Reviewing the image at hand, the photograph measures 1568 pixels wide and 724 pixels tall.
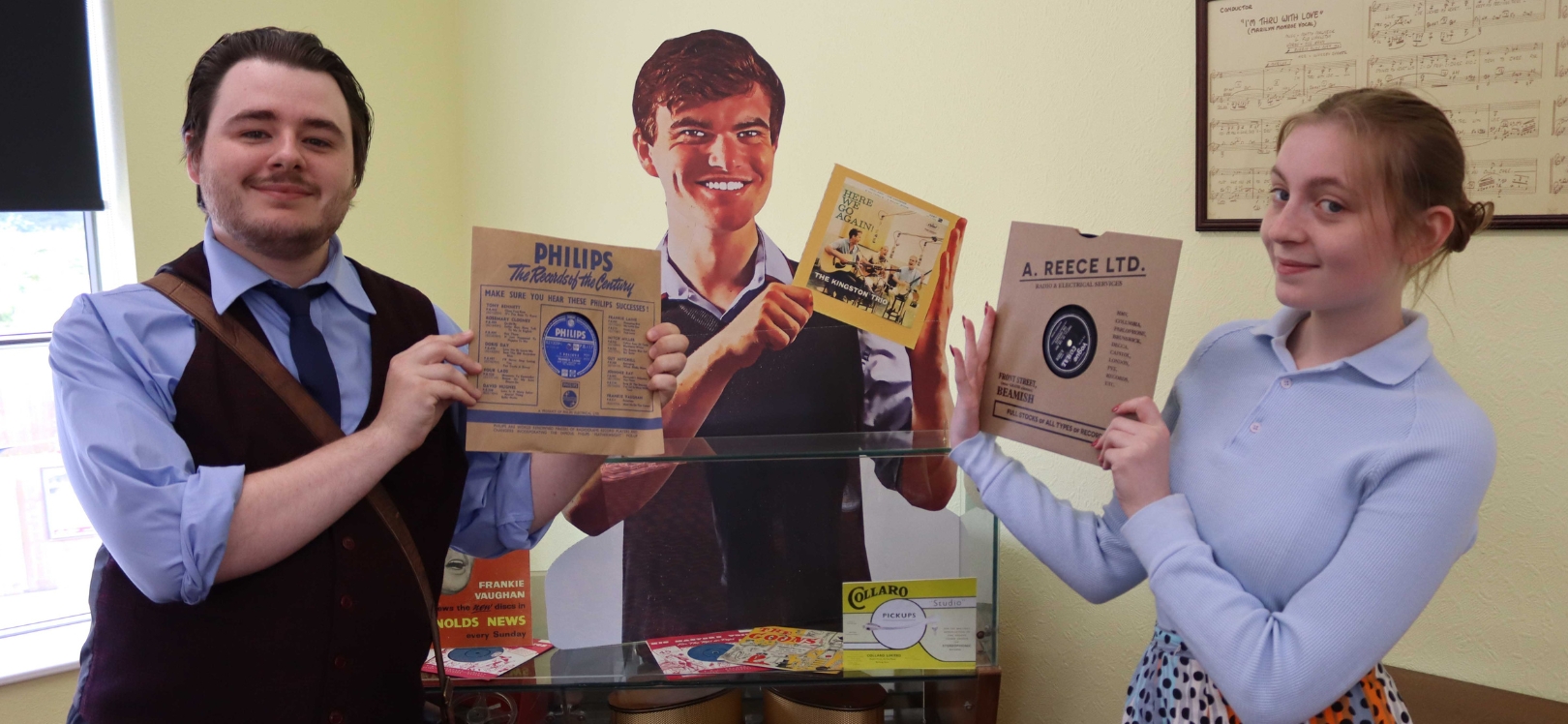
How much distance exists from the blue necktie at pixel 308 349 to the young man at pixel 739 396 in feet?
1.60

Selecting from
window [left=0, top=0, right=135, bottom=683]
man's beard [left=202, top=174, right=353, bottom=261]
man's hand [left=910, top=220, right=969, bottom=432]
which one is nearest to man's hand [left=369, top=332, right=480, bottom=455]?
man's beard [left=202, top=174, right=353, bottom=261]

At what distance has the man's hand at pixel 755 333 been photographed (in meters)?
2.02

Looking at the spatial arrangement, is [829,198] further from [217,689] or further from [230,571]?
[217,689]

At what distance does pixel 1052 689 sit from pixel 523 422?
4.82 ft

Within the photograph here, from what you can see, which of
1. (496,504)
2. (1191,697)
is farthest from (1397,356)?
(496,504)

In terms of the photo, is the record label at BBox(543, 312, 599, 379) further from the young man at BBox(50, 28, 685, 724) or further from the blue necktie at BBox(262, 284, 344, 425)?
the blue necktie at BBox(262, 284, 344, 425)

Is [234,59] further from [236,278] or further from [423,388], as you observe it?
[423,388]

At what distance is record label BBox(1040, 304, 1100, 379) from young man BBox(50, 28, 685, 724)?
538 mm

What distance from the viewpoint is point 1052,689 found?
2285 mm

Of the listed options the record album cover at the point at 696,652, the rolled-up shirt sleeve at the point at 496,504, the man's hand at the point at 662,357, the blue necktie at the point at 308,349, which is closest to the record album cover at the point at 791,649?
the record album cover at the point at 696,652

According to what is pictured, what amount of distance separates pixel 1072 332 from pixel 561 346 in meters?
0.71

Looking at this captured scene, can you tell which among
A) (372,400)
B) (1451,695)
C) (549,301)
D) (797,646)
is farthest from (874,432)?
(1451,695)

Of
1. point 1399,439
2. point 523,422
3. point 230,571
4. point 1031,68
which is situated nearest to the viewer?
point 1399,439

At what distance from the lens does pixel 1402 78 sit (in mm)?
1798
